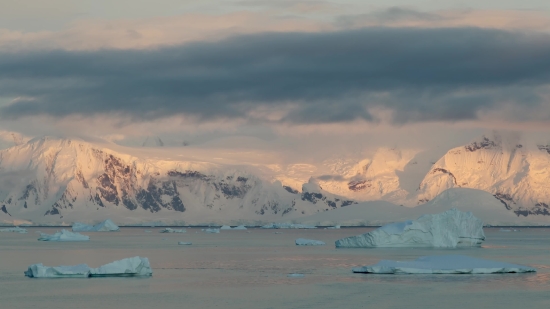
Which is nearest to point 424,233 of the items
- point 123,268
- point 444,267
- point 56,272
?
point 444,267

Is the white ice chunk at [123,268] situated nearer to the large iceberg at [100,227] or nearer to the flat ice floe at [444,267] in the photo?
the flat ice floe at [444,267]

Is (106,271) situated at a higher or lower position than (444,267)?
lower

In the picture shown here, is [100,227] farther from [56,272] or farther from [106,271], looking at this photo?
[106,271]

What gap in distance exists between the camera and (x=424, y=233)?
90312 mm

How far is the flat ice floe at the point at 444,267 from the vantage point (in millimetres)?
57531

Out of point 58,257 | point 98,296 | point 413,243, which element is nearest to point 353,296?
point 98,296

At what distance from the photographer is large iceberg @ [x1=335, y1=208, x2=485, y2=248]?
294ft

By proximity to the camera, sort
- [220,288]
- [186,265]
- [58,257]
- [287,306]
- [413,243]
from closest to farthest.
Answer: [287,306] < [220,288] < [186,265] < [58,257] < [413,243]

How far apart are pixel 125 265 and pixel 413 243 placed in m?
41.9

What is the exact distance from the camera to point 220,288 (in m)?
51.1

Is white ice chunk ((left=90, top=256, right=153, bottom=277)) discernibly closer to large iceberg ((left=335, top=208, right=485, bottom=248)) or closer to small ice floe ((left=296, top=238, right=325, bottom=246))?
large iceberg ((left=335, top=208, right=485, bottom=248))

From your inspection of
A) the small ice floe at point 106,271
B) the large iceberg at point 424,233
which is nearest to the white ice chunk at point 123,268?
the small ice floe at point 106,271

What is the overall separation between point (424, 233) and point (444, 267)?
32635 mm

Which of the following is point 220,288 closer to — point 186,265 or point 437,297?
point 437,297
